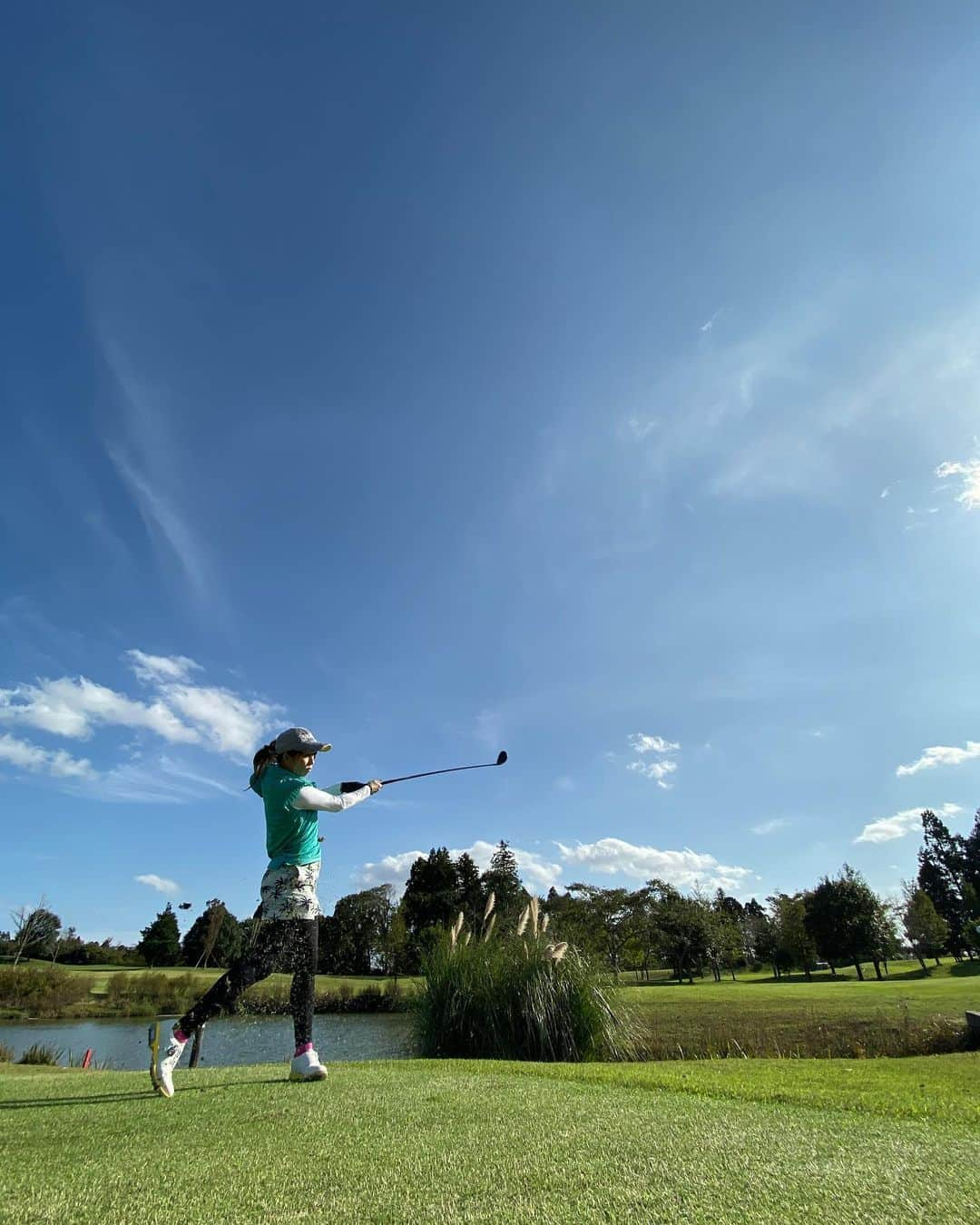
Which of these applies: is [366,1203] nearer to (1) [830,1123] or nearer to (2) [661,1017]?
(1) [830,1123]

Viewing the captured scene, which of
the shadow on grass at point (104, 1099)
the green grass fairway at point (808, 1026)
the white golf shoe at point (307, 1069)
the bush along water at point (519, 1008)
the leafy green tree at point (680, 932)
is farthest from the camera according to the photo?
the leafy green tree at point (680, 932)

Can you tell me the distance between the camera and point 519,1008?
7250 millimetres

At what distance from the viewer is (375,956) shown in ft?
159

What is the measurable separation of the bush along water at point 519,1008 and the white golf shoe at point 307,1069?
150 inches

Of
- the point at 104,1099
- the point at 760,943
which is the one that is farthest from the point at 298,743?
the point at 760,943

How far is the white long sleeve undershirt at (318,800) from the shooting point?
13.2 feet

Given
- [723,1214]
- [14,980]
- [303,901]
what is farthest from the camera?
[14,980]

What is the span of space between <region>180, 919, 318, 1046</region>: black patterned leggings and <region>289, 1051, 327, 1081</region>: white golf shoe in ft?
0.27

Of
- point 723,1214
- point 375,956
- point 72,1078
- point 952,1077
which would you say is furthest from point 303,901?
point 375,956

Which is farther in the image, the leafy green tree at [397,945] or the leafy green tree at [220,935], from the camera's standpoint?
the leafy green tree at [397,945]

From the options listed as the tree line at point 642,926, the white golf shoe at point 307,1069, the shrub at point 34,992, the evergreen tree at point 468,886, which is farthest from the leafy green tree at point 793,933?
the white golf shoe at point 307,1069

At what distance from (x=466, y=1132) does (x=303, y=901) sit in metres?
1.79

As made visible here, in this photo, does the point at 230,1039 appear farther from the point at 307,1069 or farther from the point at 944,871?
the point at 944,871

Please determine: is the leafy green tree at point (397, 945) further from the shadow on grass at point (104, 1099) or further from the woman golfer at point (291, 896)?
the shadow on grass at point (104, 1099)
